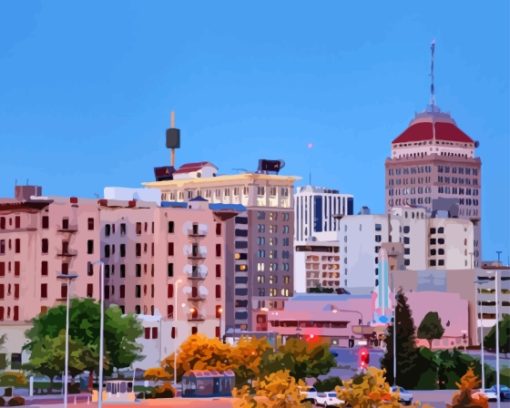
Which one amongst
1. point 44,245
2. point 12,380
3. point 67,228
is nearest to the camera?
point 12,380

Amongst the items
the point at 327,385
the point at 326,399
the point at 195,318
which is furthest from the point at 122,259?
the point at 326,399

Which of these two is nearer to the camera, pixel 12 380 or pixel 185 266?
pixel 12 380

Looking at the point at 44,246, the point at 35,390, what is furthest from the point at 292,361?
the point at 44,246

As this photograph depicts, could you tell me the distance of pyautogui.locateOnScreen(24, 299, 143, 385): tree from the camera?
139625 millimetres

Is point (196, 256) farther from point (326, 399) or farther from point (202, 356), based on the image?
point (326, 399)

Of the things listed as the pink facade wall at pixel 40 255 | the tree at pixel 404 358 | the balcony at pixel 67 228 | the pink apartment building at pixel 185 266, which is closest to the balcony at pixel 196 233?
the pink apartment building at pixel 185 266

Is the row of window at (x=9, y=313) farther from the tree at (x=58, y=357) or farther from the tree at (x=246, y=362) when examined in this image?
the tree at (x=246, y=362)

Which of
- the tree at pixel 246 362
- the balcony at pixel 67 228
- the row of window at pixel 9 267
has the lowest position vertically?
the tree at pixel 246 362

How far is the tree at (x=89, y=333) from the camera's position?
140 metres

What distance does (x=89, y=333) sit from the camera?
14238 cm

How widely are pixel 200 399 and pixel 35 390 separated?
2504 centimetres

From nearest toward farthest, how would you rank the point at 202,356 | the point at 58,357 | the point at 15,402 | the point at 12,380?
the point at 15,402, the point at 202,356, the point at 58,357, the point at 12,380

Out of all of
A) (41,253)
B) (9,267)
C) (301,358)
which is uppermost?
(41,253)

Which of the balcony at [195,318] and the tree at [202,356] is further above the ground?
the balcony at [195,318]
